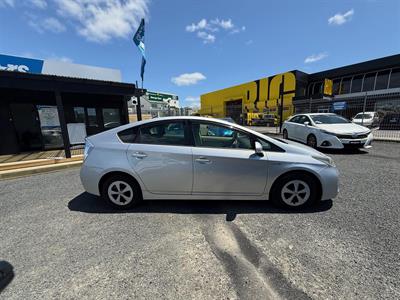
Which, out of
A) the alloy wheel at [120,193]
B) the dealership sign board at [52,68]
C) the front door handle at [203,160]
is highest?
the dealership sign board at [52,68]

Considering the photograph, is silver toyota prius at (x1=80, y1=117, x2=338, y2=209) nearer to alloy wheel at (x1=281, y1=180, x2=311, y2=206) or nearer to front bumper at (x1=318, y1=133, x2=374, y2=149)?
alloy wheel at (x1=281, y1=180, x2=311, y2=206)

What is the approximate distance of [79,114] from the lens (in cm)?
978

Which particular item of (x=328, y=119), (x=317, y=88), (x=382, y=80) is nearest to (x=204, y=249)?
(x=328, y=119)

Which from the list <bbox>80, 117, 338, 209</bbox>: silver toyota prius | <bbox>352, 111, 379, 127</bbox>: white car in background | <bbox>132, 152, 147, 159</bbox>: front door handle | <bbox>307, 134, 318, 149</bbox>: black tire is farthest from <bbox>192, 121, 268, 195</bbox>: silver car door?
<bbox>352, 111, 379, 127</bbox>: white car in background

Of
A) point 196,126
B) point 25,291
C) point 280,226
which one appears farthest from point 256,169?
point 25,291

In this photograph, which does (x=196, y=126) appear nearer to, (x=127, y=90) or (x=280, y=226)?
(x=280, y=226)

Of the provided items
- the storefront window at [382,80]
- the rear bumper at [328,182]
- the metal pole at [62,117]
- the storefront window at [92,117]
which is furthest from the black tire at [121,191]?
the storefront window at [382,80]

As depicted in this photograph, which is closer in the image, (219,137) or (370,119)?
(219,137)

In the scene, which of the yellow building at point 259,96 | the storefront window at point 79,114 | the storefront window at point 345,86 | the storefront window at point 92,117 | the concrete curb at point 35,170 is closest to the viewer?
the concrete curb at point 35,170

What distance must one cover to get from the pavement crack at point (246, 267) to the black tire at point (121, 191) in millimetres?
1336

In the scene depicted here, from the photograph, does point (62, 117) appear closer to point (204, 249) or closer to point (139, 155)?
point (139, 155)

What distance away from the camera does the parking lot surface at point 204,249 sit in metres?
1.78

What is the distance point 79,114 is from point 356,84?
31320mm

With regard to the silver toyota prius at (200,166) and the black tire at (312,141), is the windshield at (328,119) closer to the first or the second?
the black tire at (312,141)
